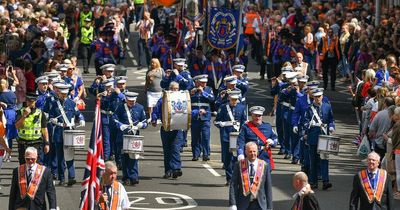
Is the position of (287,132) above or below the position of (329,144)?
below

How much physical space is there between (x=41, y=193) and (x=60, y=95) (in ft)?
20.6

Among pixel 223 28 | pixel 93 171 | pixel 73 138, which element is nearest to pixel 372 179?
pixel 93 171

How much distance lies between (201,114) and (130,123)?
244 cm

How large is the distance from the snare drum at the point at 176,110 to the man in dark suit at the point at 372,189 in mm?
7859

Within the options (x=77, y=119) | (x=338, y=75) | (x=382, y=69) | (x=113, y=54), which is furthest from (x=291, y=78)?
(x=338, y=75)

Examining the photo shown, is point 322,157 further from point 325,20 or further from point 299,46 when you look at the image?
point 325,20

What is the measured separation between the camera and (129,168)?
92.5 ft

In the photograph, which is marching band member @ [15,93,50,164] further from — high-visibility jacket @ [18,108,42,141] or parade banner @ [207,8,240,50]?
parade banner @ [207,8,240,50]

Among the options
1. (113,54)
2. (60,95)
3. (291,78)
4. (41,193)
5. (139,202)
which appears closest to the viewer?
(41,193)

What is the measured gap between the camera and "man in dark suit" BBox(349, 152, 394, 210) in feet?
70.4

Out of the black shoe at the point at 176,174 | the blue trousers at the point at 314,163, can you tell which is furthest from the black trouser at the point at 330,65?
the blue trousers at the point at 314,163

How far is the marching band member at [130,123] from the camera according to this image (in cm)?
2820

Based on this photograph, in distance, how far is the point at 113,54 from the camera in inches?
1543

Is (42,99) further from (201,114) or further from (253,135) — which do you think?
(253,135)
